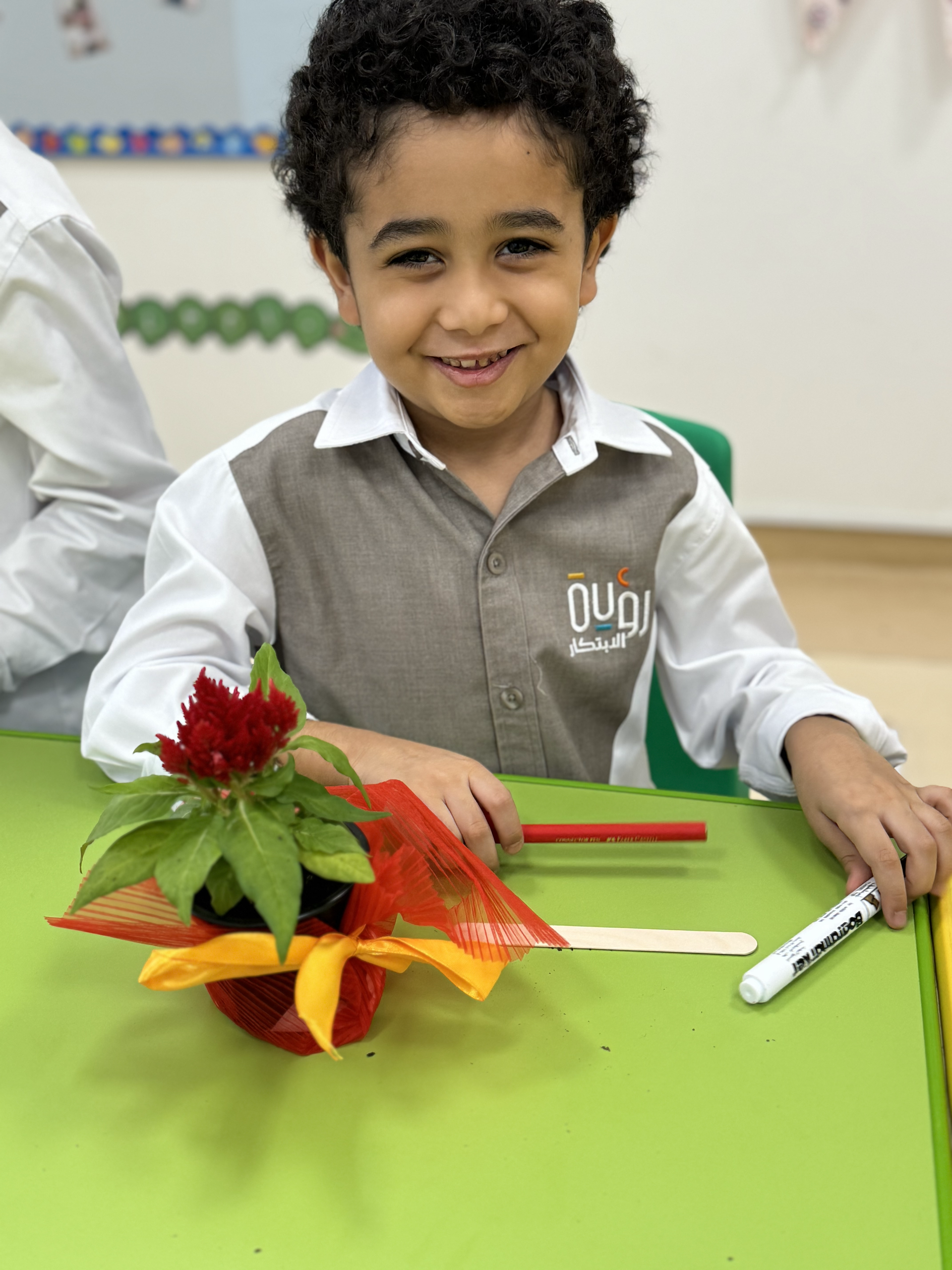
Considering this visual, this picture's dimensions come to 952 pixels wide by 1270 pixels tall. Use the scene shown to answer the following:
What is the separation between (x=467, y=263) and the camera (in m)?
0.72

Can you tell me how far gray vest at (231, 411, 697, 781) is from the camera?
85 centimetres

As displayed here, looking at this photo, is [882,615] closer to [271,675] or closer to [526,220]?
[526,220]

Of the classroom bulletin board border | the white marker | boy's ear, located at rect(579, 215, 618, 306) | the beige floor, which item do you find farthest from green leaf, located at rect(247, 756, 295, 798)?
the classroom bulletin board border

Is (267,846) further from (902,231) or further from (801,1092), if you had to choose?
(902,231)

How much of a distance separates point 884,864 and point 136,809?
1.28 ft

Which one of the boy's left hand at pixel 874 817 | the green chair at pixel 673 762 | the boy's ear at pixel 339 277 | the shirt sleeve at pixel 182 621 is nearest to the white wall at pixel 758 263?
the green chair at pixel 673 762

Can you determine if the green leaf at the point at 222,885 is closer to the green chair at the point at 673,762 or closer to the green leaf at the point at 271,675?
the green leaf at the point at 271,675

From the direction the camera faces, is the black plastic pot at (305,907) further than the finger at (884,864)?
No

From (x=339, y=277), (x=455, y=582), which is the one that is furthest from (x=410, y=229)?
(x=455, y=582)

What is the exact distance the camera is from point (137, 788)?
48 cm

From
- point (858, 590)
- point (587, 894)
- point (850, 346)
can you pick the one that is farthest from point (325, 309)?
point (587, 894)

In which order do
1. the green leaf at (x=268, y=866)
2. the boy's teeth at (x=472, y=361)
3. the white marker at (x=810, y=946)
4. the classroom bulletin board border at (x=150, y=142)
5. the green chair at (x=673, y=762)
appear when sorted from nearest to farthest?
the green leaf at (x=268, y=866) → the white marker at (x=810, y=946) → the boy's teeth at (x=472, y=361) → the green chair at (x=673, y=762) → the classroom bulletin board border at (x=150, y=142)

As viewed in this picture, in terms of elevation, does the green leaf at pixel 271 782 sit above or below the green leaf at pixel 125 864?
above

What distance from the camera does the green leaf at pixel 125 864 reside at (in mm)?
447
